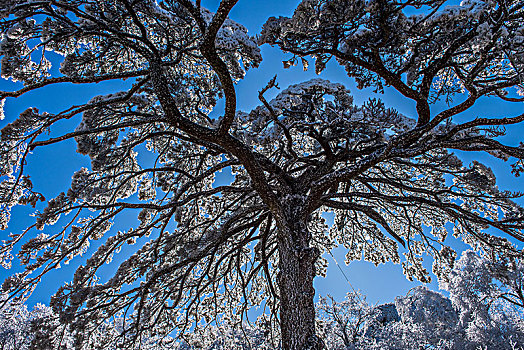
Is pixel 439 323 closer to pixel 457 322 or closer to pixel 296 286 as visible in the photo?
pixel 457 322

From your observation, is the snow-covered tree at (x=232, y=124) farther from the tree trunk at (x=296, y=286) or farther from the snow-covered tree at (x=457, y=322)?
the snow-covered tree at (x=457, y=322)

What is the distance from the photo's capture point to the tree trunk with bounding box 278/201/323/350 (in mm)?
3855

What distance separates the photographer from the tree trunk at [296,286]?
3855 millimetres

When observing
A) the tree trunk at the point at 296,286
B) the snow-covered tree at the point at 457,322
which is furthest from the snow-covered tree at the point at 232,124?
the snow-covered tree at the point at 457,322

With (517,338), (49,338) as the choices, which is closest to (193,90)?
(49,338)

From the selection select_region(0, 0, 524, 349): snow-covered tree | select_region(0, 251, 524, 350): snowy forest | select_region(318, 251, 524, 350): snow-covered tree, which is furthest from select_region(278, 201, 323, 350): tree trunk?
select_region(318, 251, 524, 350): snow-covered tree

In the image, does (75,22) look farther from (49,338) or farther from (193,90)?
(49,338)

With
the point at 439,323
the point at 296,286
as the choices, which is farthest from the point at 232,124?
the point at 439,323

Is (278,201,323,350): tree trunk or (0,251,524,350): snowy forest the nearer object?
(278,201,323,350): tree trunk

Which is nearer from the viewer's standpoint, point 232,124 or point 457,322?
point 232,124

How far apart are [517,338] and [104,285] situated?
21.5 metres

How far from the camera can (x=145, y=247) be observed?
605cm

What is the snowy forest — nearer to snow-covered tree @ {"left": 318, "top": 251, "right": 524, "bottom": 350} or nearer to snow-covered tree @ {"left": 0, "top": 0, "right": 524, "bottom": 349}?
snow-covered tree @ {"left": 318, "top": 251, "right": 524, "bottom": 350}

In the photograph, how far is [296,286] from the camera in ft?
14.1
